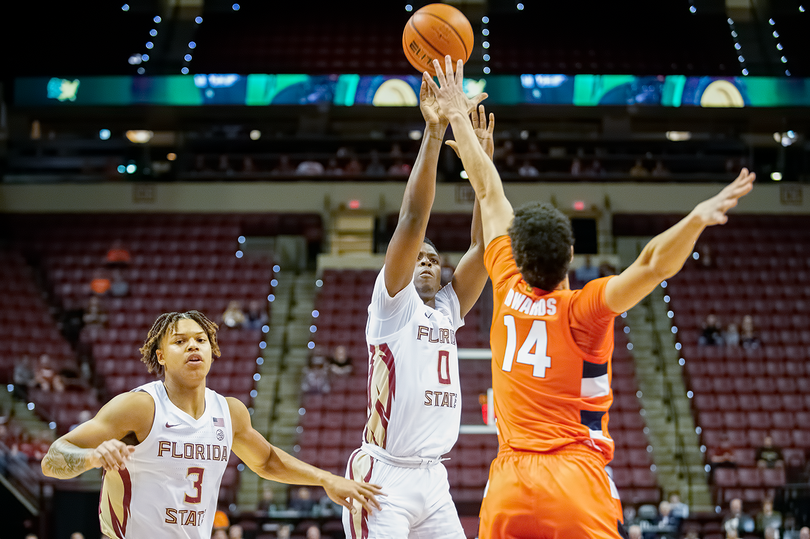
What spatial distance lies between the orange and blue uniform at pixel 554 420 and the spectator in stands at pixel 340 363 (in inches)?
384

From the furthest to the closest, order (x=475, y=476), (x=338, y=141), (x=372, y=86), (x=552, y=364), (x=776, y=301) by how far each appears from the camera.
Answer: (x=338, y=141) < (x=372, y=86) < (x=776, y=301) < (x=475, y=476) < (x=552, y=364)

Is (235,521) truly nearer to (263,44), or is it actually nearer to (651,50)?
(263,44)

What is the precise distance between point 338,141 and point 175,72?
12.3 ft

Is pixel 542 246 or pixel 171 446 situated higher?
pixel 542 246

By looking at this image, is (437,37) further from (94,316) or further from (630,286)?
(94,316)

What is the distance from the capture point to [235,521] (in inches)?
389

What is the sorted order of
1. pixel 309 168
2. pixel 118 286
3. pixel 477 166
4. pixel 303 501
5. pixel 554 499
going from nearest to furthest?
pixel 554 499 → pixel 477 166 → pixel 303 501 → pixel 118 286 → pixel 309 168

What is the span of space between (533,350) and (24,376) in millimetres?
11556

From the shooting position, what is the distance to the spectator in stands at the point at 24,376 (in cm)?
1164

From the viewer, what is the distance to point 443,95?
335 centimetres

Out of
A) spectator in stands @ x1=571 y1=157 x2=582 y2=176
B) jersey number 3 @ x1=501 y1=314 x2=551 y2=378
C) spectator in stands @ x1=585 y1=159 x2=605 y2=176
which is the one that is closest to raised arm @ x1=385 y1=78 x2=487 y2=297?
jersey number 3 @ x1=501 y1=314 x2=551 y2=378

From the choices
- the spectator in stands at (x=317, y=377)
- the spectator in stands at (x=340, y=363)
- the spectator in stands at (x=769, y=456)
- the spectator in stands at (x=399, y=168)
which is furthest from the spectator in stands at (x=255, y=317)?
the spectator in stands at (x=769, y=456)

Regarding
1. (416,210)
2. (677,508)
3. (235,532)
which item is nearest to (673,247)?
(416,210)

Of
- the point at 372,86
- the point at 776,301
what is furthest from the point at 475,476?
the point at 372,86
